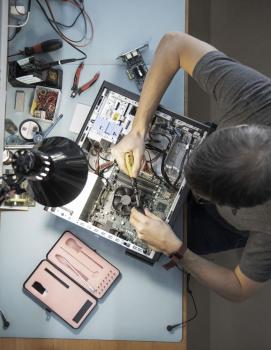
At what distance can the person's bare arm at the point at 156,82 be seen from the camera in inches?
45.7

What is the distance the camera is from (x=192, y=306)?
1.73m

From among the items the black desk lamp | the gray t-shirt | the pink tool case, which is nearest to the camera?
the black desk lamp

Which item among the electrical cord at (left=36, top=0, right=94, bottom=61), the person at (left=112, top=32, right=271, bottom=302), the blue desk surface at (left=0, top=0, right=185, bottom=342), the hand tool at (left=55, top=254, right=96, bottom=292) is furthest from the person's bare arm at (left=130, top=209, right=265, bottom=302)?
the electrical cord at (left=36, top=0, right=94, bottom=61)

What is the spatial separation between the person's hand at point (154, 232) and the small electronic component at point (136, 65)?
17.8 inches

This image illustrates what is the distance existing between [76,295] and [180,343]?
1.17 feet

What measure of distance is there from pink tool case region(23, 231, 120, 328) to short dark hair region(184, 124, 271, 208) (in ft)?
1.82

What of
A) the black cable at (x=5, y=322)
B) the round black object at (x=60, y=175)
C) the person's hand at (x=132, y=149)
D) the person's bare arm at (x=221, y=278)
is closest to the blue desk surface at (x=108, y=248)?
the black cable at (x=5, y=322)

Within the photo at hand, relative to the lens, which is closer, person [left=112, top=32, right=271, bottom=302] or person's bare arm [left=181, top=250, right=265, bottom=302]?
person [left=112, top=32, right=271, bottom=302]

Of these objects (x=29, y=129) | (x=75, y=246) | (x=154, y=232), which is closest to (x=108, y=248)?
(x=75, y=246)

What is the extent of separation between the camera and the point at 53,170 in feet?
2.64

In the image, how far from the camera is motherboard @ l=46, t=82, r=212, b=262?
3.93ft

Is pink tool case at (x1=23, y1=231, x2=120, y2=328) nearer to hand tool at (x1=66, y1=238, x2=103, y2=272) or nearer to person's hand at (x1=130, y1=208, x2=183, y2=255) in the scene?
hand tool at (x1=66, y1=238, x2=103, y2=272)

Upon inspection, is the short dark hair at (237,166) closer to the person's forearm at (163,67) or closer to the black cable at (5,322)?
the person's forearm at (163,67)

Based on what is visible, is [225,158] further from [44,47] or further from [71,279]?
[44,47]
